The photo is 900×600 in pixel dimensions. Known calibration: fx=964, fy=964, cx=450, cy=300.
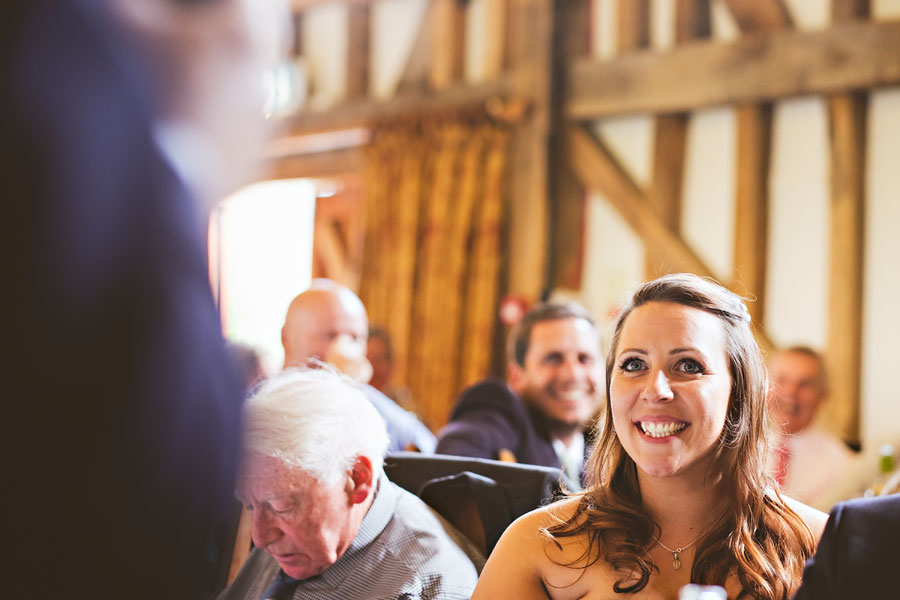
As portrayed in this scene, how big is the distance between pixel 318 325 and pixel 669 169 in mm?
2558

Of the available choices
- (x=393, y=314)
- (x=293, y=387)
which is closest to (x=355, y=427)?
(x=293, y=387)

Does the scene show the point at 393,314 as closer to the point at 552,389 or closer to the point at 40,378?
the point at 552,389

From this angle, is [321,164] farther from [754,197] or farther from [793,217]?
[793,217]

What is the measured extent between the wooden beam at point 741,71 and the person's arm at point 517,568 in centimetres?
365

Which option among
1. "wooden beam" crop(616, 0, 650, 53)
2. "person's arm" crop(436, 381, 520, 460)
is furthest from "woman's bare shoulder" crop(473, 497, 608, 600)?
"wooden beam" crop(616, 0, 650, 53)

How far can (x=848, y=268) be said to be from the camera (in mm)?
4812

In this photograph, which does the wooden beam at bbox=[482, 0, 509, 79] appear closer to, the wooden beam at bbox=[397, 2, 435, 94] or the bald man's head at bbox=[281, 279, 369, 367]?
the wooden beam at bbox=[397, 2, 435, 94]

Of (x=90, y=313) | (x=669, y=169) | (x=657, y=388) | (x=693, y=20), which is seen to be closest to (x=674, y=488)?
(x=657, y=388)

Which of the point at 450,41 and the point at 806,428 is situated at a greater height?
the point at 450,41

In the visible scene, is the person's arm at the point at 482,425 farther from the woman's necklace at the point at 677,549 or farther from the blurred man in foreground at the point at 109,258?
the blurred man in foreground at the point at 109,258

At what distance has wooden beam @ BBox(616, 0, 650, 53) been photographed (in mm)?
5676

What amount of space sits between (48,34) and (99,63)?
33 mm

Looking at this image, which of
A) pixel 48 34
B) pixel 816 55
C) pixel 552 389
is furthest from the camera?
pixel 816 55

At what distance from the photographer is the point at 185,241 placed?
0.61m
